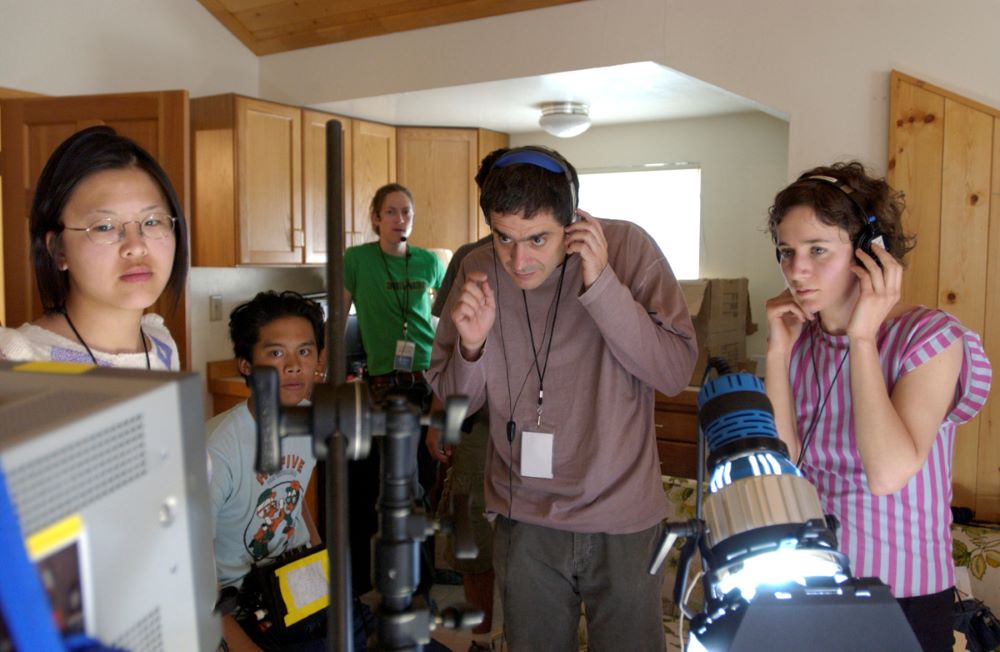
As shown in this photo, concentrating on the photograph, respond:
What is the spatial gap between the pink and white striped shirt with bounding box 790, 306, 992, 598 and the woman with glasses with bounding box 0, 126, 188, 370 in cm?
109

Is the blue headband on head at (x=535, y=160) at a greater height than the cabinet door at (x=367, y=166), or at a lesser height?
lesser

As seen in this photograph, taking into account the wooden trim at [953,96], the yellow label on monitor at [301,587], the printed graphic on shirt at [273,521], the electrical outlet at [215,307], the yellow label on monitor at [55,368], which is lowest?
the yellow label on monitor at [301,587]

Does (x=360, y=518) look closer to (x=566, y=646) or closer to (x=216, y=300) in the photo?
(x=216, y=300)

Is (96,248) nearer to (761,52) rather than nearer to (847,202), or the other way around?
(847,202)

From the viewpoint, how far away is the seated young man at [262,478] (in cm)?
159

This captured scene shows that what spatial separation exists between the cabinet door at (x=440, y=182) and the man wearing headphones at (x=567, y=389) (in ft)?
10.2

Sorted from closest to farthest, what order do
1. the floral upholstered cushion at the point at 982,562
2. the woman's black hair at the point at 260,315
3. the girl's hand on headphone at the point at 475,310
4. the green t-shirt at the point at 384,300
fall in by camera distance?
the girl's hand on headphone at the point at 475,310, the woman's black hair at the point at 260,315, the floral upholstered cushion at the point at 982,562, the green t-shirt at the point at 384,300

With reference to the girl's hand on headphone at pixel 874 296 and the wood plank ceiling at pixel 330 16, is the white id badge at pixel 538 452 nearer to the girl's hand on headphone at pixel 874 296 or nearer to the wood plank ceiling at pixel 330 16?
the girl's hand on headphone at pixel 874 296

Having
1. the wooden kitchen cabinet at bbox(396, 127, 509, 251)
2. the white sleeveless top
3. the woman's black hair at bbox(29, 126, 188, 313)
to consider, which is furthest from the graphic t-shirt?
the wooden kitchen cabinet at bbox(396, 127, 509, 251)

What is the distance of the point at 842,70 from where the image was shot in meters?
2.89

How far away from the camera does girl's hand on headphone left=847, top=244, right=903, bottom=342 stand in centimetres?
127

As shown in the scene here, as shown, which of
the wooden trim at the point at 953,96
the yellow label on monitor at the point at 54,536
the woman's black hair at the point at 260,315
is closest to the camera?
the yellow label on monitor at the point at 54,536

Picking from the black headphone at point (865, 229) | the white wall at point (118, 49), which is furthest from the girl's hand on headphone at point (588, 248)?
the white wall at point (118, 49)

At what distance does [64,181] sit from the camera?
3.64 ft
